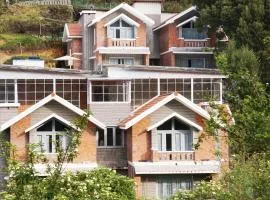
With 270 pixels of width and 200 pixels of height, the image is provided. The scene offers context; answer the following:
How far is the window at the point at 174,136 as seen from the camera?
2714 cm

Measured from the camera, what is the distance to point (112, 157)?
27.8 metres

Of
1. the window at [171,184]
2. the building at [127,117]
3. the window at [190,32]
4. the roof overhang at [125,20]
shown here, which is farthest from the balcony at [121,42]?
the window at [171,184]

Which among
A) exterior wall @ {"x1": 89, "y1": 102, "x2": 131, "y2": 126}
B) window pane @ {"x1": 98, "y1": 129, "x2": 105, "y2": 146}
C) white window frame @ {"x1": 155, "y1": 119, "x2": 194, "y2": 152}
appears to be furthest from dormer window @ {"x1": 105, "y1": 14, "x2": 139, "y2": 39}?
white window frame @ {"x1": 155, "y1": 119, "x2": 194, "y2": 152}

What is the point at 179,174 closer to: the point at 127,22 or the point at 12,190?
the point at 12,190

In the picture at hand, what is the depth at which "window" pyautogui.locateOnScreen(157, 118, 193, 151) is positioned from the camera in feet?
89.1

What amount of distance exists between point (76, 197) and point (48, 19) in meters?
39.9

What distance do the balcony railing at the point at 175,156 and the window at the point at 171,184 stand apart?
63 cm

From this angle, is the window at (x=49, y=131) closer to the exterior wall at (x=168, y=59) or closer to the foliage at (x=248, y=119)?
the foliage at (x=248, y=119)

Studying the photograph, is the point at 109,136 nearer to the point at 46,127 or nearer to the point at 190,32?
the point at 46,127

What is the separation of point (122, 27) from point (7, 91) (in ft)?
55.6

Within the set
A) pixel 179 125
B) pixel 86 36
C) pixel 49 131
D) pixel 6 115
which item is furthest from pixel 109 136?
pixel 86 36

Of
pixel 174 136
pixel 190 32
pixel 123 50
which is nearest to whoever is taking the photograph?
pixel 174 136

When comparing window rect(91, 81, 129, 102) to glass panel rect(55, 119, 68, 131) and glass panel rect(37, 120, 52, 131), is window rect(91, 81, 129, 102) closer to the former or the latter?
glass panel rect(55, 119, 68, 131)

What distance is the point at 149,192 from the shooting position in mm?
26562
